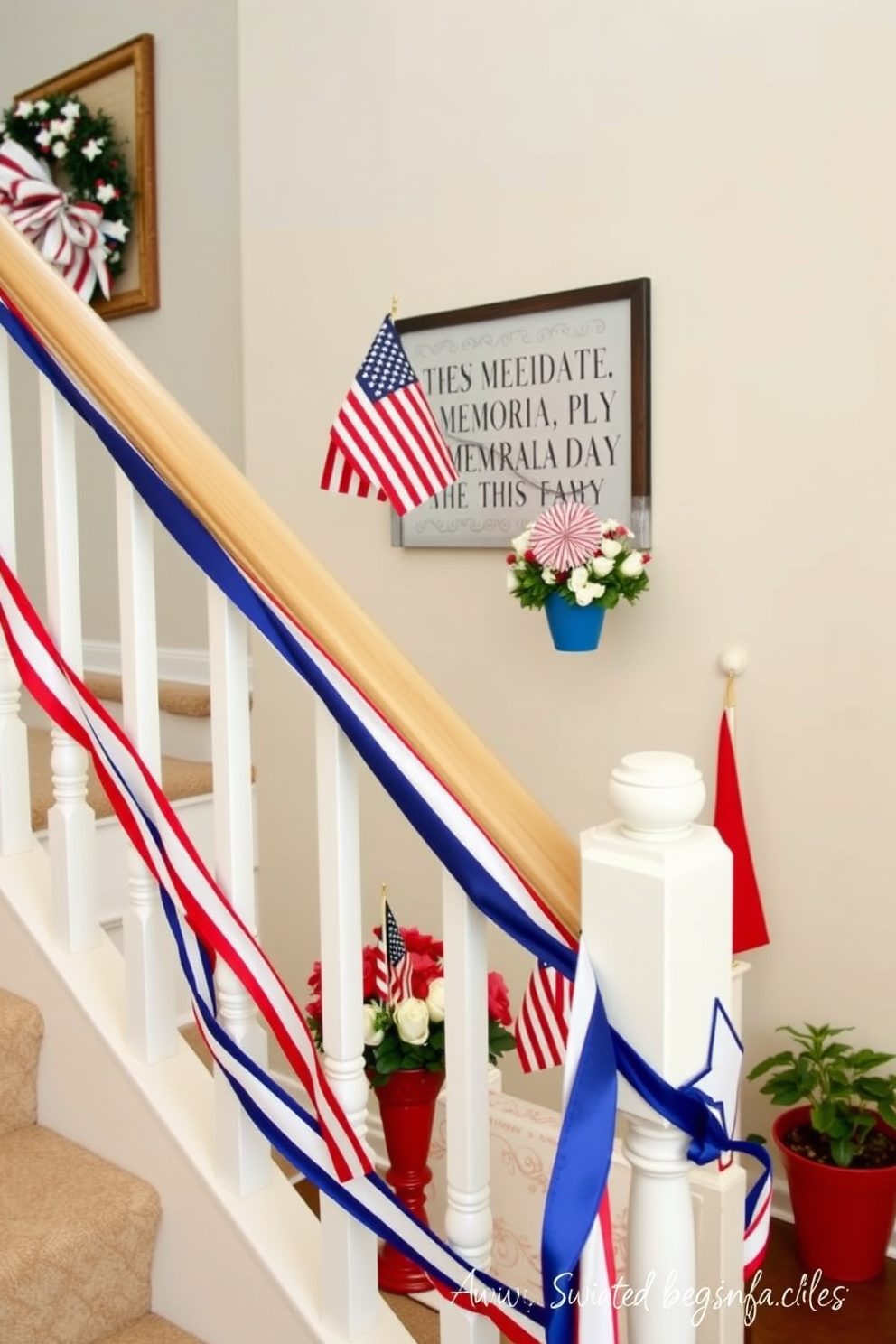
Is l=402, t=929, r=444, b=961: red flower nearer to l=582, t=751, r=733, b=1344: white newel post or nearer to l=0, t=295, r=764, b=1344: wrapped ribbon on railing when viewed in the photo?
l=0, t=295, r=764, b=1344: wrapped ribbon on railing

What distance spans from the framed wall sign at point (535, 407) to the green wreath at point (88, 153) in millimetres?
1335

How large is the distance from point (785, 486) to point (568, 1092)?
1724 mm

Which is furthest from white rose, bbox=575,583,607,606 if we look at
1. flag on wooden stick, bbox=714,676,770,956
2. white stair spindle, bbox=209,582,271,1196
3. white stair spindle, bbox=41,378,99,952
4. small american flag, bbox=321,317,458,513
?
white stair spindle, bbox=209,582,271,1196

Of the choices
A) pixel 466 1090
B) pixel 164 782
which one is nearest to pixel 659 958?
pixel 466 1090

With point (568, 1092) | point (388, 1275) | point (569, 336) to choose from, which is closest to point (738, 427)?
point (569, 336)

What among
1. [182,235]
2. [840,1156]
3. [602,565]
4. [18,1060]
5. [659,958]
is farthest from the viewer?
Answer: [182,235]

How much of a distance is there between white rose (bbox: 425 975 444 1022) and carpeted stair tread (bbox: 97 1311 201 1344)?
47 centimetres

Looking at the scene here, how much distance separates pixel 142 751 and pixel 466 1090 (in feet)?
1.60

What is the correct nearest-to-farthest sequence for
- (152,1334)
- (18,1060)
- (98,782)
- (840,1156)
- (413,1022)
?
(152,1334) < (18,1060) < (413,1022) < (840,1156) < (98,782)

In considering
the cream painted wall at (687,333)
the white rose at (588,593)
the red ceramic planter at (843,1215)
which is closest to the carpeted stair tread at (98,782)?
the cream painted wall at (687,333)

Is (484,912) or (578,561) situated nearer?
(484,912)

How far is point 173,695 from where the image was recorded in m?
3.17

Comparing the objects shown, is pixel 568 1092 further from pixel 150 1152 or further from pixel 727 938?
pixel 150 1152

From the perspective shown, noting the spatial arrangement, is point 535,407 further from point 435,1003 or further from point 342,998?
point 342,998
